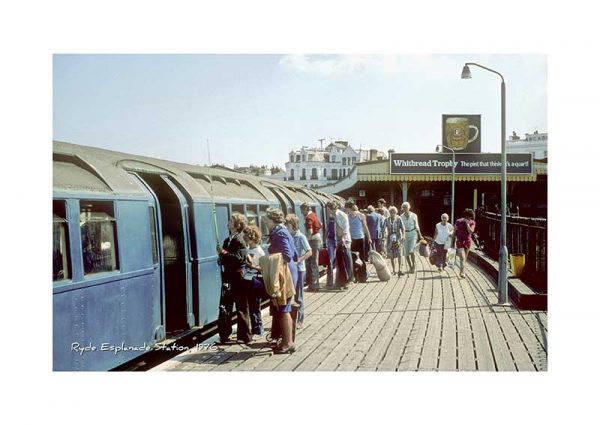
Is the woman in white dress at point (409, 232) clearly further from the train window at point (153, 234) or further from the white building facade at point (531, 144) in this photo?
the train window at point (153, 234)

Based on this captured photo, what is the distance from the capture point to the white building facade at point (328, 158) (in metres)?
8.05

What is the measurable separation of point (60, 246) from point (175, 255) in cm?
249

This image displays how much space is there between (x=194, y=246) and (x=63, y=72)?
2.83m

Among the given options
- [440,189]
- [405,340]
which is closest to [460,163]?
[440,189]

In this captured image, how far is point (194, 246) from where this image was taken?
27.2ft

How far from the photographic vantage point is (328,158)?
823 cm

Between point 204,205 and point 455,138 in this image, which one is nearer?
point 455,138

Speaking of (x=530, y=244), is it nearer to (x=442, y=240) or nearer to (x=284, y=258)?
(x=442, y=240)

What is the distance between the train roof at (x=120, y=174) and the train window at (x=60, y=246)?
0.25 metres

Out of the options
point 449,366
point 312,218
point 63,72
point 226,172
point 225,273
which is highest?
point 63,72

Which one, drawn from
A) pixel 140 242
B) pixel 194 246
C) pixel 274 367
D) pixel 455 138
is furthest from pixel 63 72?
pixel 455 138

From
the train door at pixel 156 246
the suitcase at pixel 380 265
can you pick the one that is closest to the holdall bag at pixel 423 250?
the suitcase at pixel 380 265

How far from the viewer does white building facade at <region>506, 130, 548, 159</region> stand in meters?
7.36

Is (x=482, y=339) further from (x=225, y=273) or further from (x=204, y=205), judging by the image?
(x=204, y=205)
